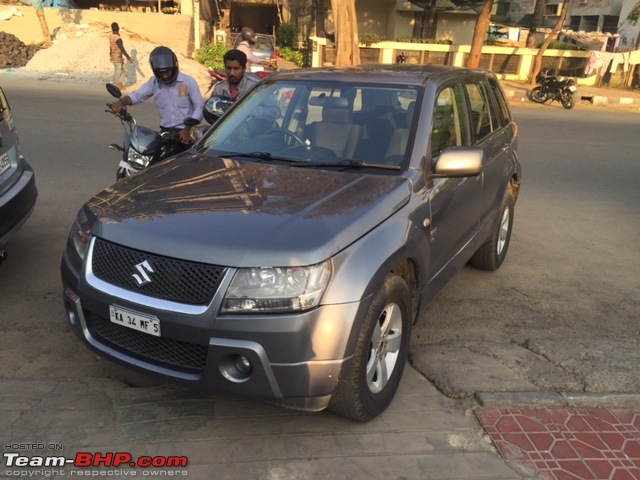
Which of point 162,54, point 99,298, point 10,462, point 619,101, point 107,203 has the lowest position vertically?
point 619,101

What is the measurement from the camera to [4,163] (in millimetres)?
4332

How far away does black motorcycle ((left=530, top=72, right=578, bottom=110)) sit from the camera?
62.7ft

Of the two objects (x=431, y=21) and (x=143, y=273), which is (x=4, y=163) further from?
(x=431, y=21)

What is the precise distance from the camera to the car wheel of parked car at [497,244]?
16.7 ft

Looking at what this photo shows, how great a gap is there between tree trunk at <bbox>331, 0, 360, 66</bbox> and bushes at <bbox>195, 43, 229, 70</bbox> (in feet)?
20.0

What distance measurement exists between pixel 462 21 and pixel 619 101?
47.5 feet

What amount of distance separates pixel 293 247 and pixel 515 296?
2.90 meters

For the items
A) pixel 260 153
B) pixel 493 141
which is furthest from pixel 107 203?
pixel 493 141

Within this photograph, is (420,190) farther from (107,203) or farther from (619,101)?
(619,101)

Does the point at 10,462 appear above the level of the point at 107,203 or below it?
below

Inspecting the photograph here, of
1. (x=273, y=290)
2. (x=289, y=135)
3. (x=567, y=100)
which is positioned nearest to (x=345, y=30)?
(x=567, y=100)

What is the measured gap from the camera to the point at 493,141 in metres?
4.72

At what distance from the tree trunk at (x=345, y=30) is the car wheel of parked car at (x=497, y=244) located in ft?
44.6

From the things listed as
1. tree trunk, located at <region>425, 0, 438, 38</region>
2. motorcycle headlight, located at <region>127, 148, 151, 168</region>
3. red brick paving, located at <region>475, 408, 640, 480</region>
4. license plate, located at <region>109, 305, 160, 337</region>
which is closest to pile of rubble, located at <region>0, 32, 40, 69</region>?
tree trunk, located at <region>425, 0, 438, 38</region>
